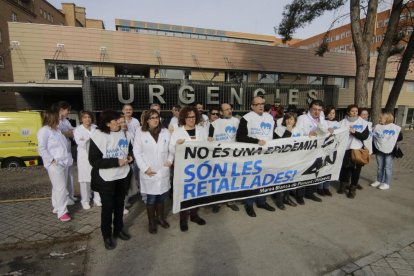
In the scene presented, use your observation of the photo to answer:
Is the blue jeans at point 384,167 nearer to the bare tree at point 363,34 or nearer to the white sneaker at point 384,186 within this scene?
the white sneaker at point 384,186

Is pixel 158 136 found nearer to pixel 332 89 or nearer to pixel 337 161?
pixel 337 161

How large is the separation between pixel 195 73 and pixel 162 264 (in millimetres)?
14686

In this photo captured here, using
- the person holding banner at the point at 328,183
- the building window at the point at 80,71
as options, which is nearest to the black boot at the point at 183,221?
the person holding banner at the point at 328,183

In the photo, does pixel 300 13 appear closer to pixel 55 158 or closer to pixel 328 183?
pixel 328 183

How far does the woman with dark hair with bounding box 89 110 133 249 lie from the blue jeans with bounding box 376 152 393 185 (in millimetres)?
5535

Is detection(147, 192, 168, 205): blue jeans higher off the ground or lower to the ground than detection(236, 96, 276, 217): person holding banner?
lower

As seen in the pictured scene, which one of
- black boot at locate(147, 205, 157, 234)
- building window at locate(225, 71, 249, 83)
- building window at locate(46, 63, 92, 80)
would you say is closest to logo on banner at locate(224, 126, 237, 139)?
black boot at locate(147, 205, 157, 234)

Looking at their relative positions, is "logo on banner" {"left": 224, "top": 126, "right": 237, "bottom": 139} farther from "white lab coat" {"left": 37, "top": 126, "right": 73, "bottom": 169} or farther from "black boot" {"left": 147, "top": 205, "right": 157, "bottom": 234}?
"white lab coat" {"left": 37, "top": 126, "right": 73, "bottom": 169}

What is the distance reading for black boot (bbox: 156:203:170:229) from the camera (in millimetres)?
3941

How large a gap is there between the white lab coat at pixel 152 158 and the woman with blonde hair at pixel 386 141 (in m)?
4.85

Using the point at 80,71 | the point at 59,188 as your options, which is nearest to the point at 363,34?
the point at 59,188

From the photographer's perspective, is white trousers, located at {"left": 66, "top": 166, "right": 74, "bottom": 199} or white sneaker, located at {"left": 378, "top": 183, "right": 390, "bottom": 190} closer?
white trousers, located at {"left": 66, "top": 166, "right": 74, "bottom": 199}

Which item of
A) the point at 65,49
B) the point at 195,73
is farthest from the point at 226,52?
the point at 65,49

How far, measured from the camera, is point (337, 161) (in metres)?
5.20
